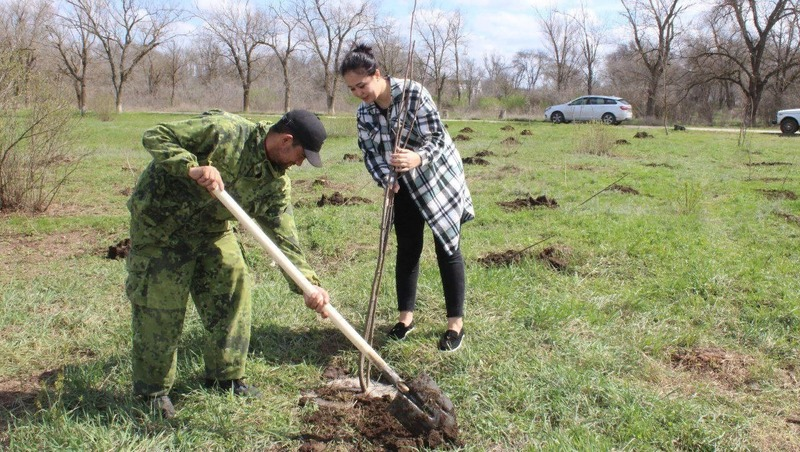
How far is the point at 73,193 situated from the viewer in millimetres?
8594

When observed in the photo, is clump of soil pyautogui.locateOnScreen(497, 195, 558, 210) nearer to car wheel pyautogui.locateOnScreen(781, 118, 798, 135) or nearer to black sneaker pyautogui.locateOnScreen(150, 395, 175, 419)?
black sneaker pyautogui.locateOnScreen(150, 395, 175, 419)

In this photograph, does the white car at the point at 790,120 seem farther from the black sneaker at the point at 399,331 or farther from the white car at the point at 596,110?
the black sneaker at the point at 399,331

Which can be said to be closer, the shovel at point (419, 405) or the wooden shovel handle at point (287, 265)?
the wooden shovel handle at point (287, 265)

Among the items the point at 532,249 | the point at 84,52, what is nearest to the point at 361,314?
the point at 532,249

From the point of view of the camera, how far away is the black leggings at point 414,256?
3322 millimetres

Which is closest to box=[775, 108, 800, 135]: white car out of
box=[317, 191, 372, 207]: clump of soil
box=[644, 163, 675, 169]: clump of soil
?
box=[644, 163, 675, 169]: clump of soil

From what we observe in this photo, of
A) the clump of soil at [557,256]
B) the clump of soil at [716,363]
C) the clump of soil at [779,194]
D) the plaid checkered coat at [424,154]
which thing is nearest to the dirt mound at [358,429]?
the plaid checkered coat at [424,154]

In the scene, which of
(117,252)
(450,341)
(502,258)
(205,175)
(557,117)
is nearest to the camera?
(205,175)

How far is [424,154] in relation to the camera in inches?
118

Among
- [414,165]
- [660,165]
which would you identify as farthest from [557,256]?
[660,165]

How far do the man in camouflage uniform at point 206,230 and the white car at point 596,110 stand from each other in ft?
83.4

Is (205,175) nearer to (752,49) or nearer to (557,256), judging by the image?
(557,256)

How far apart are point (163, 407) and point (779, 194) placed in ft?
28.3

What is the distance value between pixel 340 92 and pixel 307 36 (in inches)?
200
